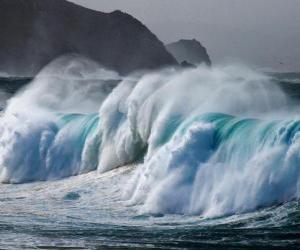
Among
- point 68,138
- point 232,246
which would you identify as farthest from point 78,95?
point 232,246

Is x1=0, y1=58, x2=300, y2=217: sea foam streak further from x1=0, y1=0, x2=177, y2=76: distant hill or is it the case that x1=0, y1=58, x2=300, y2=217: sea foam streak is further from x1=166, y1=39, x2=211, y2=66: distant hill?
x1=166, y1=39, x2=211, y2=66: distant hill

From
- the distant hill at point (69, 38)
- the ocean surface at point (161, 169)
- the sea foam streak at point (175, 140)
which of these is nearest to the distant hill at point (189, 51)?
the distant hill at point (69, 38)

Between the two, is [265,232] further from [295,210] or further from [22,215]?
[22,215]

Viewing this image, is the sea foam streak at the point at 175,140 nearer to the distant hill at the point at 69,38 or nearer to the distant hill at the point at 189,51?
the distant hill at the point at 69,38

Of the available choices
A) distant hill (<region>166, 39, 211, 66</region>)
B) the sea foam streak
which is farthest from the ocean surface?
distant hill (<region>166, 39, 211, 66</region>)

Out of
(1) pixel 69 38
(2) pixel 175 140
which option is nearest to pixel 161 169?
(2) pixel 175 140

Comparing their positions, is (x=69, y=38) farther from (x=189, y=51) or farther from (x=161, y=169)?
(x=161, y=169)
